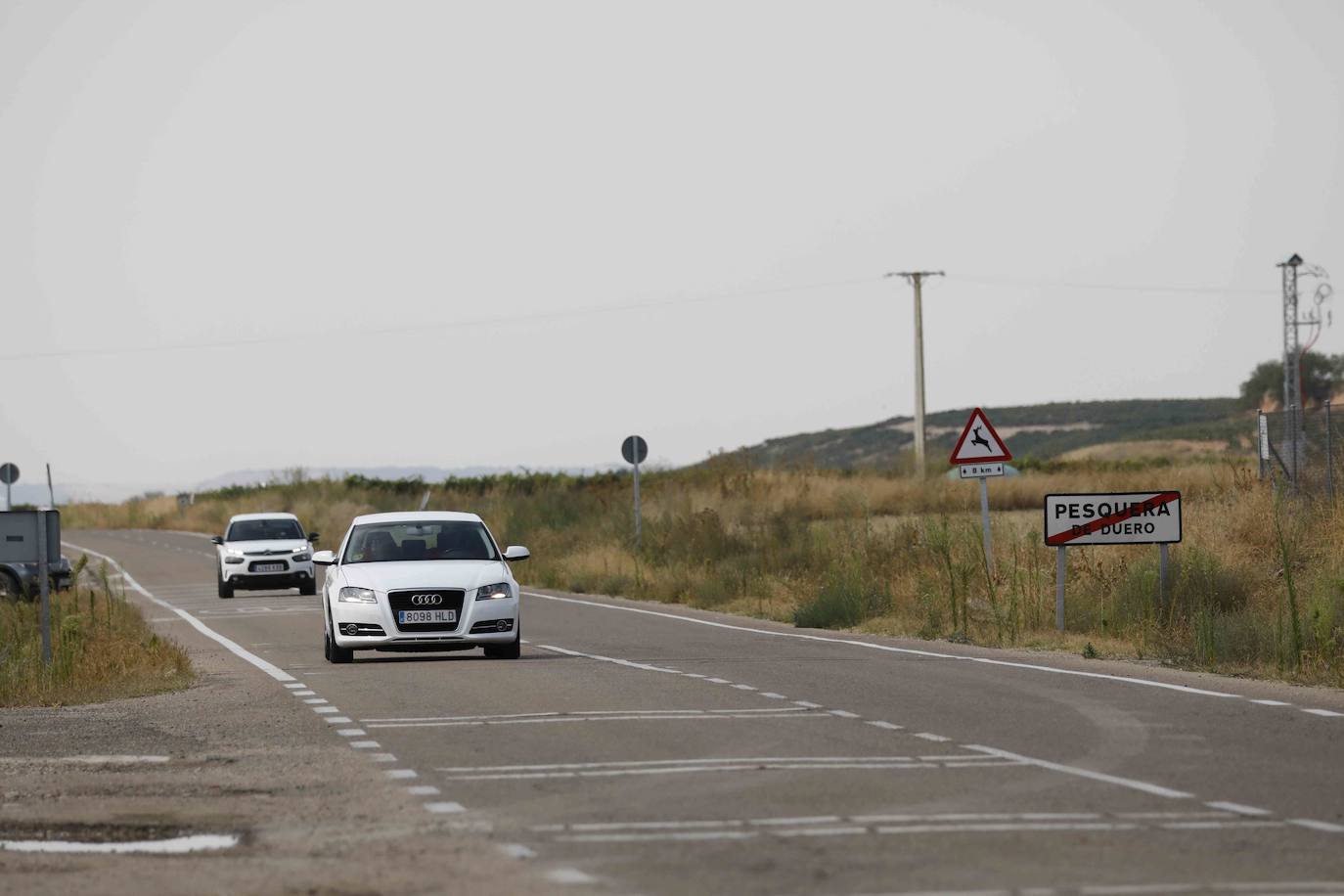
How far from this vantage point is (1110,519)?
2462cm

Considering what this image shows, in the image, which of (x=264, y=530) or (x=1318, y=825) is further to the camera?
(x=264, y=530)

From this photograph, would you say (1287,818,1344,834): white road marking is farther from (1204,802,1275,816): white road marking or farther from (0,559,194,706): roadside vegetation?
(0,559,194,706): roadside vegetation

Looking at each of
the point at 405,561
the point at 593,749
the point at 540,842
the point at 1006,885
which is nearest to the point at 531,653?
the point at 405,561

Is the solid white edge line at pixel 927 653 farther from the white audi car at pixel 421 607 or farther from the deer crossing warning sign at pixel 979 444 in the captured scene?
the white audi car at pixel 421 607

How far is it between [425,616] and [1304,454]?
17.8 meters

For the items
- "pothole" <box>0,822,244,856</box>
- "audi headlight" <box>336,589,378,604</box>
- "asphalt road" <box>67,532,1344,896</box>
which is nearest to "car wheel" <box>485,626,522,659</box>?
"asphalt road" <box>67,532,1344,896</box>

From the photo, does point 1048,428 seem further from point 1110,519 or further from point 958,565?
point 1110,519

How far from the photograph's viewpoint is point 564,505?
5591cm

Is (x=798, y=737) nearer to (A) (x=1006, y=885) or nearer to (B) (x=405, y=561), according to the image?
(A) (x=1006, y=885)

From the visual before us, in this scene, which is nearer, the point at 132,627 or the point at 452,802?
the point at 452,802

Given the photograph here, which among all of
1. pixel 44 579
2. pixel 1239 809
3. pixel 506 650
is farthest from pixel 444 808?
pixel 506 650

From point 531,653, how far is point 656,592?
46.8ft

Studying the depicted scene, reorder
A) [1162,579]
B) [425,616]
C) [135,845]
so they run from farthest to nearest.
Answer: [1162,579] → [425,616] → [135,845]

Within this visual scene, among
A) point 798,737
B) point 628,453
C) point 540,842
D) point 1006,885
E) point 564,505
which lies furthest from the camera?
Result: point 564,505
